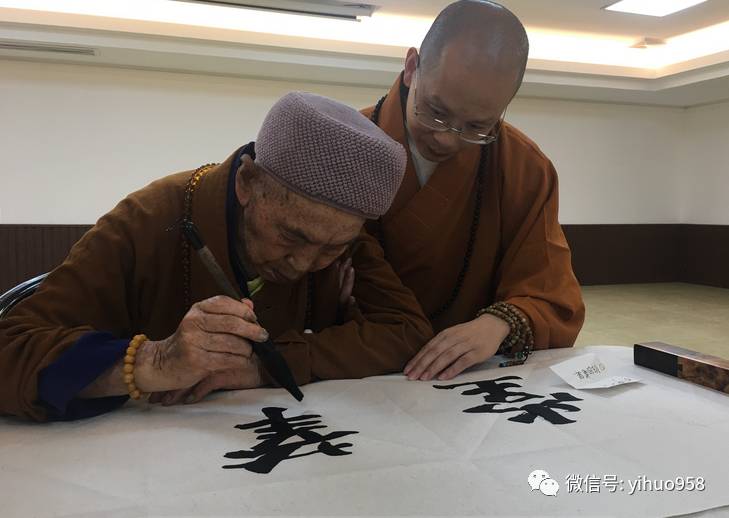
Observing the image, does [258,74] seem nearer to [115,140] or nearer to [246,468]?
[115,140]

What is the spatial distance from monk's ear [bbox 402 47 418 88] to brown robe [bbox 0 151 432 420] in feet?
1.56

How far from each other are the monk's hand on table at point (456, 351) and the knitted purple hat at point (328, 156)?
35 cm

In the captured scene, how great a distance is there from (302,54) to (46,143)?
7.26ft

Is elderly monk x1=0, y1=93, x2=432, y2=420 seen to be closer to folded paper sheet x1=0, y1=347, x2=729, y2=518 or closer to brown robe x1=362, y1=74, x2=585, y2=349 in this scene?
folded paper sheet x1=0, y1=347, x2=729, y2=518

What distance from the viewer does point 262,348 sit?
38.8 inches

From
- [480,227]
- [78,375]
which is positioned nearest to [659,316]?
[480,227]

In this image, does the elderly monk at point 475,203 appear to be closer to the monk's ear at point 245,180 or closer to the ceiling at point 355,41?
the monk's ear at point 245,180

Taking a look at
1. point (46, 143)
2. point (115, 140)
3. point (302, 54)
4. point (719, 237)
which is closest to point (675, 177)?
point (719, 237)

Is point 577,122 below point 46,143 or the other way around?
the other way around

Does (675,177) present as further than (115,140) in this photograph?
Yes

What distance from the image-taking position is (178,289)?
1.14 m

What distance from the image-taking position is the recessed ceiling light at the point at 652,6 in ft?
15.2

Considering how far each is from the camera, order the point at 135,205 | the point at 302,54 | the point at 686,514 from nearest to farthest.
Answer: the point at 686,514
the point at 135,205
the point at 302,54

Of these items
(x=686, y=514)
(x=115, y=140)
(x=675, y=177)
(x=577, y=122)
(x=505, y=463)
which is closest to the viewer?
(x=686, y=514)
